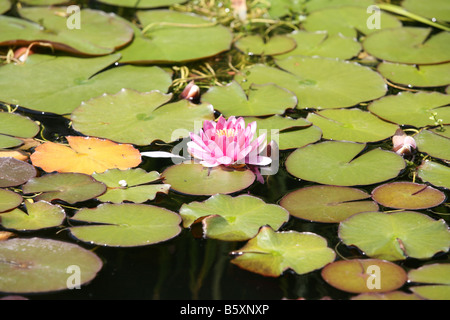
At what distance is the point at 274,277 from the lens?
1.73 m

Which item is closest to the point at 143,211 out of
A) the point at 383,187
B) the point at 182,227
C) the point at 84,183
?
the point at 182,227

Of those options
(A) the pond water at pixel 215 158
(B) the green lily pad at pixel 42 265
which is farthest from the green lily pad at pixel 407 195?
(B) the green lily pad at pixel 42 265

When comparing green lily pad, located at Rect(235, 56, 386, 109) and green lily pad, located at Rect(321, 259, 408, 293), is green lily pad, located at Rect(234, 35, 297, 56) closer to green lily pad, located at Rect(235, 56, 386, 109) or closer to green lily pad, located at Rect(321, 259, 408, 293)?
green lily pad, located at Rect(235, 56, 386, 109)

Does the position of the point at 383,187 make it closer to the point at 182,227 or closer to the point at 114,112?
the point at 182,227

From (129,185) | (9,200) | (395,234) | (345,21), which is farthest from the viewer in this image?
(345,21)

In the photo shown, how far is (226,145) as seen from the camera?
2174mm

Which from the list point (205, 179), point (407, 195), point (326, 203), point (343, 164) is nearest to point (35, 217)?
point (205, 179)

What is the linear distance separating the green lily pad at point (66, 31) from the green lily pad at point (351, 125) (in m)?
1.27

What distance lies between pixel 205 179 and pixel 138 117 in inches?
21.9

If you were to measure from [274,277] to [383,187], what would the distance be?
658mm

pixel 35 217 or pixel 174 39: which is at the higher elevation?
pixel 174 39

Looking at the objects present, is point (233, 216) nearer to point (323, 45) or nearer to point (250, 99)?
point (250, 99)

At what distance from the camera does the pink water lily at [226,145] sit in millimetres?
2174

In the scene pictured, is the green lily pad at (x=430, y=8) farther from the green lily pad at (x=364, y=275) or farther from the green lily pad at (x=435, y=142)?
the green lily pad at (x=364, y=275)
